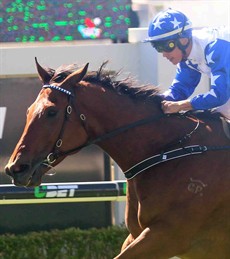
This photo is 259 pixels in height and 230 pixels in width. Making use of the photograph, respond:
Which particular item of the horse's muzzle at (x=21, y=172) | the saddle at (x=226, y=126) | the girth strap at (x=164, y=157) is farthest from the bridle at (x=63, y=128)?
the saddle at (x=226, y=126)

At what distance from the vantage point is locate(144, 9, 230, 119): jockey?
4.64 metres

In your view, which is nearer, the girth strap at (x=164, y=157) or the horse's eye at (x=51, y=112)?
the horse's eye at (x=51, y=112)

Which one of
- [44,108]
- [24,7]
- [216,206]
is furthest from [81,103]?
[24,7]

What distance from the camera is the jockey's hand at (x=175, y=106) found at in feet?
15.5

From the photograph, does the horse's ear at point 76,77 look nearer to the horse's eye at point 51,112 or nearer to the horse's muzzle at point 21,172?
the horse's eye at point 51,112

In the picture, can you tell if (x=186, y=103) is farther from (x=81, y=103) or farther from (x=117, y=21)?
(x=117, y=21)

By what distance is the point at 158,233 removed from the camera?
14.6ft

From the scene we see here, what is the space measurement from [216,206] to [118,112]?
31.2 inches

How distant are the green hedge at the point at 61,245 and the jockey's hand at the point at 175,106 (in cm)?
247

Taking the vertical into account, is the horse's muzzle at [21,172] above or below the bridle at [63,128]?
below

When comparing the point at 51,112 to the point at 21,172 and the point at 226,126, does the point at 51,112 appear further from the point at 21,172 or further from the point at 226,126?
the point at 226,126

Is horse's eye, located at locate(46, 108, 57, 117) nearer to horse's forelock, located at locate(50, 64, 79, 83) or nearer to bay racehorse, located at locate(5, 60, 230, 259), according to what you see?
bay racehorse, located at locate(5, 60, 230, 259)

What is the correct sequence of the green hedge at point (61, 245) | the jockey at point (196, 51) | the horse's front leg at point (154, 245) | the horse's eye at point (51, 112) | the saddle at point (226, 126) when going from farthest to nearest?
1. the green hedge at point (61, 245)
2. the saddle at point (226, 126)
3. the jockey at point (196, 51)
4. the horse's eye at point (51, 112)
5. the horse's front leg at point (154, 245)

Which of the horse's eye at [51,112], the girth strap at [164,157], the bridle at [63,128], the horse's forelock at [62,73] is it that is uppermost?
the horse's forelock at [62,73]
